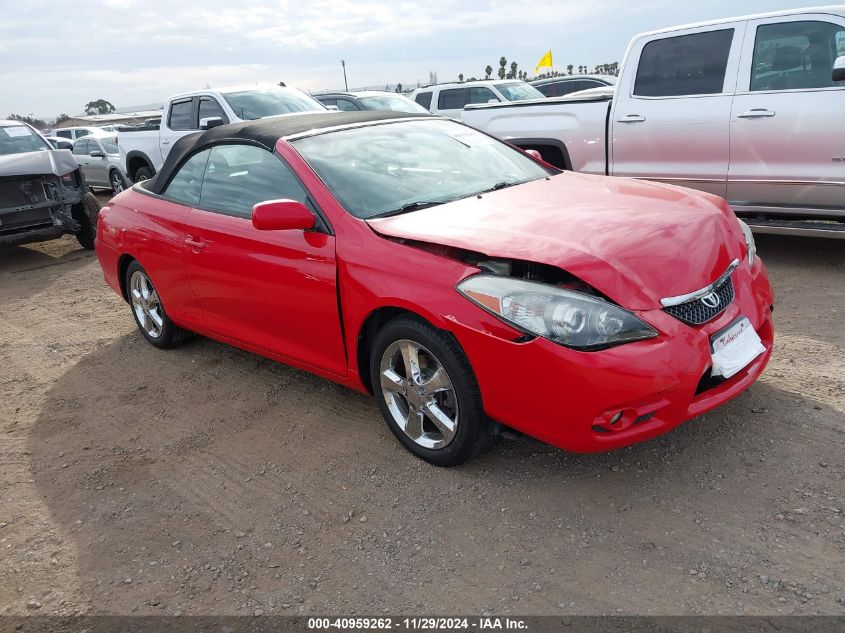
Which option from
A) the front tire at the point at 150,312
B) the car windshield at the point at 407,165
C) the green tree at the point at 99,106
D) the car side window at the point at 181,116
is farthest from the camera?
the green tree at the point at 99,106

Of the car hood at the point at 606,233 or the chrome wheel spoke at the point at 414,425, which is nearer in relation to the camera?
the car hood at the point at 606,233

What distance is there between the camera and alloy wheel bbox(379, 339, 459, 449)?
10.2ft

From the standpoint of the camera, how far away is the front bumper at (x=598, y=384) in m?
2.61

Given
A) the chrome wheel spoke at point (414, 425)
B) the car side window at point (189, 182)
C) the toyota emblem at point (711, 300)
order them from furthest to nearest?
1. the car side window at point (189, 182)
2. the chrome wheel spoke at point (414, 425)
3. the toyota emblem at point (711, 300)

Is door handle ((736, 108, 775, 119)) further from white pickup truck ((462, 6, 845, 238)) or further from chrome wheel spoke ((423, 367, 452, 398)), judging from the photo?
chrome wheel spoke ((423, 367, 452, 398))

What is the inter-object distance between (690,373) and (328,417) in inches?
78.5

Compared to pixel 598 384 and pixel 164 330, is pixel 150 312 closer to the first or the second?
pixel 164 330

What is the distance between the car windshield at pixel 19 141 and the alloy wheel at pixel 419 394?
7.52m

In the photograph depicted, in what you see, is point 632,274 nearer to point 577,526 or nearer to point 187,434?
point 577,526

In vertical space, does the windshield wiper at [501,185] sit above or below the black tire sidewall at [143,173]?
above

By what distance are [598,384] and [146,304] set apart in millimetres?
3724

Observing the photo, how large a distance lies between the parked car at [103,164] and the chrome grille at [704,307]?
13.1 metres

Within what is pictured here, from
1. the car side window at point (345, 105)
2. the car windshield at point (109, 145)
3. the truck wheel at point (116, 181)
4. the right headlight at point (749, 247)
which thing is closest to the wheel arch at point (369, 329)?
the right headlight at point (749, 247)

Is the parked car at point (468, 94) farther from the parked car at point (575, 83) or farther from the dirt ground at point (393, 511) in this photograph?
the dirt ground at point (393, 511)
